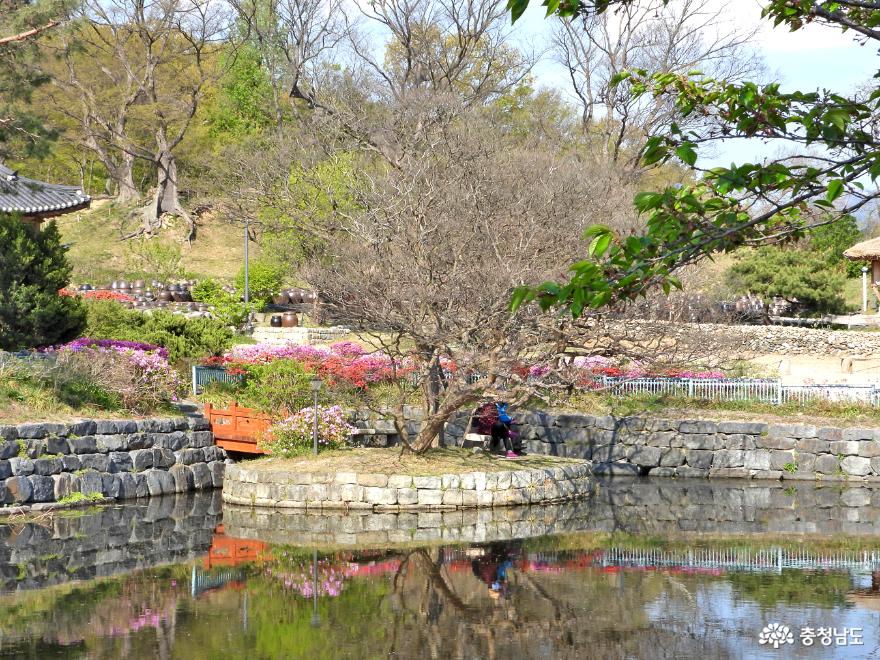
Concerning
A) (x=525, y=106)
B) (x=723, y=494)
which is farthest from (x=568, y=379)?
(x=525, y=106)

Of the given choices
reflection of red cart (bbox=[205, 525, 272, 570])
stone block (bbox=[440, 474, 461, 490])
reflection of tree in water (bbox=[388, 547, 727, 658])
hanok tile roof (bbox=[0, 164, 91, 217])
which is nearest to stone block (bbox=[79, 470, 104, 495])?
reflection of red cart (bbox=[205, 525, 272, 570])

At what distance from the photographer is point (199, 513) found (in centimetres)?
1590

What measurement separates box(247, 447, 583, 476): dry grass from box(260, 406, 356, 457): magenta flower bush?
0.22 metres

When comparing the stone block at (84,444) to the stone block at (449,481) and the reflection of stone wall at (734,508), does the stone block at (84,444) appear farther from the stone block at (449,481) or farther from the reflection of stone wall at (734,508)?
the reflection of stone wall at (734,508)

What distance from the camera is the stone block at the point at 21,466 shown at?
15383 millimetres

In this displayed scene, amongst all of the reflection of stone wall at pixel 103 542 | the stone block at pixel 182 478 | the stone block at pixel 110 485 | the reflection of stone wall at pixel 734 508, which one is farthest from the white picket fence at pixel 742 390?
the stone block at pixel 110 485

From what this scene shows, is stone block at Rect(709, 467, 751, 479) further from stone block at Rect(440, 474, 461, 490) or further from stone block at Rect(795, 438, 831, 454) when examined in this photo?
stone block at Rect(440, 474, 461, 490)

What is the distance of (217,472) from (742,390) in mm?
10591

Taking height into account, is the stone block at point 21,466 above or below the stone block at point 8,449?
below

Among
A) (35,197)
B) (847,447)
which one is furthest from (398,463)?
(35,197)

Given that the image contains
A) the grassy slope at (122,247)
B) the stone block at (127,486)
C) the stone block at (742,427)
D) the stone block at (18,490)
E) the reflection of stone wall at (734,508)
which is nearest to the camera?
the reflection of stone wall at (734,508)

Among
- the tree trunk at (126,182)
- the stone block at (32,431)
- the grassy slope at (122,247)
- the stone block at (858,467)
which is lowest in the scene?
the stone block at (858,467)

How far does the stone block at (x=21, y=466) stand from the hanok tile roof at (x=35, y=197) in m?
5.63

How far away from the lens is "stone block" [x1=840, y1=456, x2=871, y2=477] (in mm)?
19141
